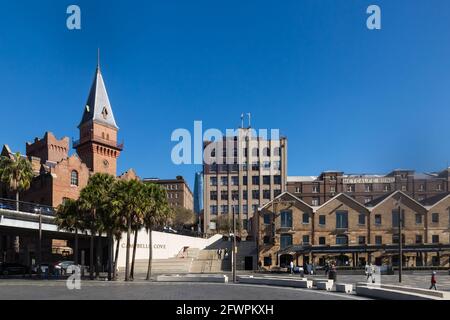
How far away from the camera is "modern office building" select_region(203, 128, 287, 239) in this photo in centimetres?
12612

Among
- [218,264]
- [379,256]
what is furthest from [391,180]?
[218,264]

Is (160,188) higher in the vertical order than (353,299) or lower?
higher

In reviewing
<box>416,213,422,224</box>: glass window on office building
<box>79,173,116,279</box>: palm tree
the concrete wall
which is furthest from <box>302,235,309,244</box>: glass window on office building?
<box>79,173,116,279</box>: palm tree

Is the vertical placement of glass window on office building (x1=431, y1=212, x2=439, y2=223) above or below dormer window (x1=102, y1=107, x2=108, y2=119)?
below

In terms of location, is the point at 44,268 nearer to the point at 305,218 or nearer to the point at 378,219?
the point at 305,218

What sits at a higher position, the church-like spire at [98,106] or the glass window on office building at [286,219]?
the church-like spire at [98,106]

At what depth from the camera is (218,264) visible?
6762cm

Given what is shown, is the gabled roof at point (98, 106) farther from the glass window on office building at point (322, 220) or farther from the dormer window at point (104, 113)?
the glass window on office building at point (322, 220)

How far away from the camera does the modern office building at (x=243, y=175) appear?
126 metres

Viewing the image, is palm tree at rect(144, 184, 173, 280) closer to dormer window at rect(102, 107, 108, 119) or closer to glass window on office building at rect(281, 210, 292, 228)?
glass window on office building at rect(281, 210, 292, 228)

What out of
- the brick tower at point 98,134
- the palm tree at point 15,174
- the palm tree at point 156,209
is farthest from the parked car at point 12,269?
the brick tower at point 98,134

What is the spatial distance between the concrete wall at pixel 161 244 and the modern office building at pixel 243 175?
40.3 m
